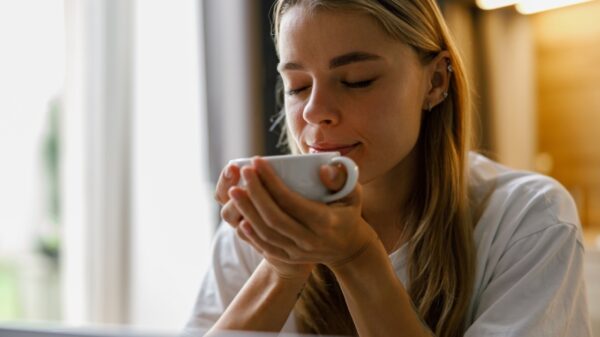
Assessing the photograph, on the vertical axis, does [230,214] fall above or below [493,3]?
below

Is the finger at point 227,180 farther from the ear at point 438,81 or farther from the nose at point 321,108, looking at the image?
the ear at point 438,81

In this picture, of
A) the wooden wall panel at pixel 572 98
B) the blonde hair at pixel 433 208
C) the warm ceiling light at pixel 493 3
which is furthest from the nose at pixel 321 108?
the wooden wall panel at pixel 572 98

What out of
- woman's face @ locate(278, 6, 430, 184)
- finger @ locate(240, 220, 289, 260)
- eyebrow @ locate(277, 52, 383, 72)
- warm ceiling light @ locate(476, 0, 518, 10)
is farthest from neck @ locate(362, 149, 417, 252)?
warm ceiling light @ locate(476, 0, 518, 10)

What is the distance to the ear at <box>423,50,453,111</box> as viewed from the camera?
2.95 ft

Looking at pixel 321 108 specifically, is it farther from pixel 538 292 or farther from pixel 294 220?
pixel 538 292

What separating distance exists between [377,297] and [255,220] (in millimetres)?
188

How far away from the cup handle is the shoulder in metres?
0.33

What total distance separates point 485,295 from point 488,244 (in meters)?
0.08

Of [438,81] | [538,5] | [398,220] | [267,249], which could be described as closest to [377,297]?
[267,249]

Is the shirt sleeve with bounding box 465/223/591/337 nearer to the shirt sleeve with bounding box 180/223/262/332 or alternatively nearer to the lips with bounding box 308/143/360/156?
the lips with bounding box 308/143/360/156

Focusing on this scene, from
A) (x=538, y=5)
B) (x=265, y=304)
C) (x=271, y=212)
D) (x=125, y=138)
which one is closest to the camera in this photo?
(x=271, y=212)

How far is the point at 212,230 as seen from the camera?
6.66 feet

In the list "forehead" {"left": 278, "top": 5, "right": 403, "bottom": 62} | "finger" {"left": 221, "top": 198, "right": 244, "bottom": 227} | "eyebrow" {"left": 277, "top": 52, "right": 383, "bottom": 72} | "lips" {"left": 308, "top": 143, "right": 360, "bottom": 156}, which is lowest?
"finger" {"left": 221, "top": 198, "right": 244, "bottom": 227}

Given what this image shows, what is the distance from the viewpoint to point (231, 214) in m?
0.64
